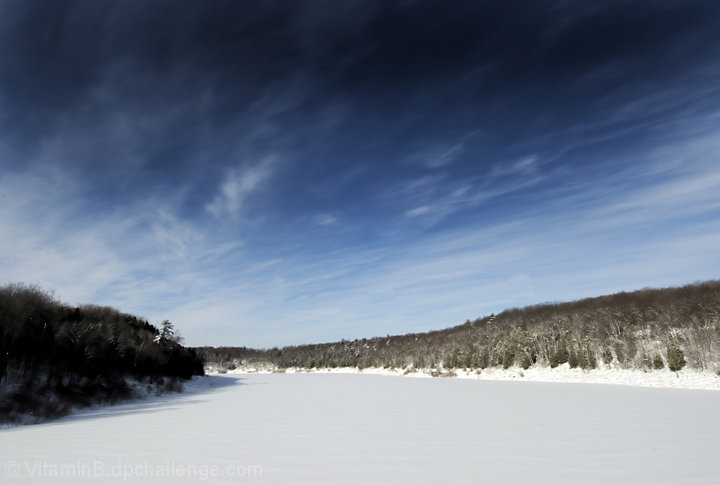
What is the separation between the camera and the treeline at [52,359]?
17.1 metres

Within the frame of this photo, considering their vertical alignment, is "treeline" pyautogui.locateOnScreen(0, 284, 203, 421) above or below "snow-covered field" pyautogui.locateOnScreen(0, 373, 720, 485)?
above

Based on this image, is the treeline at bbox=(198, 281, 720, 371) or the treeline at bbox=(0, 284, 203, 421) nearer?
the treeline at bbox=(0, 284, 203, 421)

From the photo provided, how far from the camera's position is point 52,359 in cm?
2061

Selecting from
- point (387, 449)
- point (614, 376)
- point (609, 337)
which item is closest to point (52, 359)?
point (387, 449)

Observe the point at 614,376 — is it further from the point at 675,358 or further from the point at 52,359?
the point at 52,359

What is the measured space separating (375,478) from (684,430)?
8.51 meters

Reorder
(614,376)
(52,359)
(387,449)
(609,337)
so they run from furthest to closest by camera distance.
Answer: (609,337) < (614,376) < (52,359) < (387,449)

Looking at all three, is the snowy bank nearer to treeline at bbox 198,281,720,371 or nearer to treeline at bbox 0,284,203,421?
treeline at bbox 198,281,720,371

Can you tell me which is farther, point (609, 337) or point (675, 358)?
point (609, 337)

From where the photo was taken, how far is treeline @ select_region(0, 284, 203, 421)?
17.1 m

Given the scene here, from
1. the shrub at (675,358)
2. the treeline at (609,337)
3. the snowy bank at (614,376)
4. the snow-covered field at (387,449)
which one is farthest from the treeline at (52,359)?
the treeline at (609,337)

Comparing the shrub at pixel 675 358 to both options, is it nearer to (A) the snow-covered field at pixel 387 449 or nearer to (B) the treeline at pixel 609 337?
(B) the treeline at pixel 609 337

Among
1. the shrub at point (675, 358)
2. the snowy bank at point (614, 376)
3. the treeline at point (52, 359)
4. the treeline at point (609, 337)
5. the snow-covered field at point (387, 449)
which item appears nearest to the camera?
the snow-covered field at point (387, 449)

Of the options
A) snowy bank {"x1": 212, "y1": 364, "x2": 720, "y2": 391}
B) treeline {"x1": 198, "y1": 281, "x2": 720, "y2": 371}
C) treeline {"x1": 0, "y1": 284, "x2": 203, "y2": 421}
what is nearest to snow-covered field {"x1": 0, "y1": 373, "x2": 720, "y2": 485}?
treeline {"x1": 0, "y1": 284, "x2": 203, "y2": 421}
